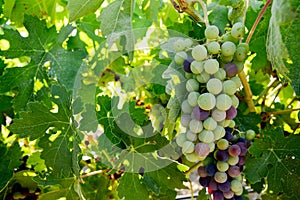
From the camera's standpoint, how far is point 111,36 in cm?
87

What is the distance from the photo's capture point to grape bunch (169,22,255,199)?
72cm

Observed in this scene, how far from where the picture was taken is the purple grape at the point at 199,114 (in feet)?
2.37

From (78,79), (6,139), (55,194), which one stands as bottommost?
(6,139)

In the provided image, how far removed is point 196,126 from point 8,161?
589mm

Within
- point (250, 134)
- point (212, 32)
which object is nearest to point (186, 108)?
point (212, 32)

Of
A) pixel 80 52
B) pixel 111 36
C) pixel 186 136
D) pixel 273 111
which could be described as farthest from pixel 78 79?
pixel 273 111

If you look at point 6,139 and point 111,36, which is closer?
point 111,36

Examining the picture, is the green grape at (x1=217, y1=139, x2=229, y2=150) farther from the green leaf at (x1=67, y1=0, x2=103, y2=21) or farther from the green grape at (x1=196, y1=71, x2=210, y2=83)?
the green leaf at (x1=67, y1=0, x2=103, y2=21)

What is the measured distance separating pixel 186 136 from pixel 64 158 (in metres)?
0.28

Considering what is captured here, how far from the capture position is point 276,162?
93cm

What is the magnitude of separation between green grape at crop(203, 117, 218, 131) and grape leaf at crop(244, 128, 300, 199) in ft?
0.69

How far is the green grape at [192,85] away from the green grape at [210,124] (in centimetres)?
5

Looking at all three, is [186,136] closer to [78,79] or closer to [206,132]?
[206,132]

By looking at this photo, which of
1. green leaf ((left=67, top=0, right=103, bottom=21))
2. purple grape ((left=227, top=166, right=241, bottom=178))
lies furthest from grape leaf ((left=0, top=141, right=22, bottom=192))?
purple grape ((left=227, top=166, right=241, bottom=178))
